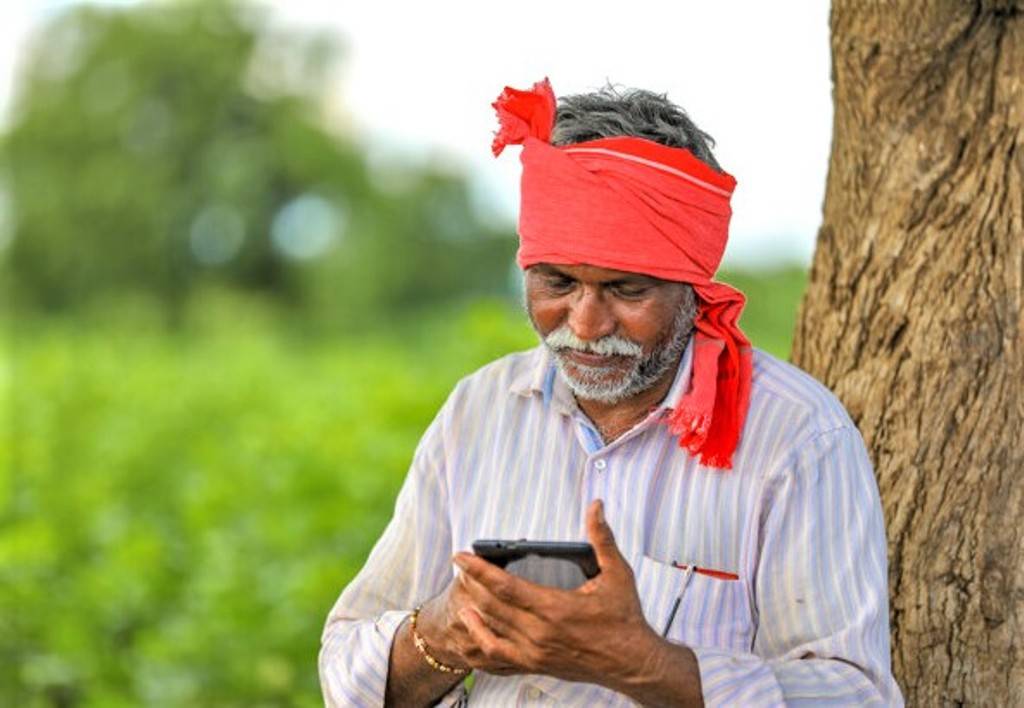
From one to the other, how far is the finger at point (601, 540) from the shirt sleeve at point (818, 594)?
0.27 metres

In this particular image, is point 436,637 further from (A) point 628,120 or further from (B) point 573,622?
(A) point 628,120

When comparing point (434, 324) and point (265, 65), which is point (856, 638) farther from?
point (265, 65)

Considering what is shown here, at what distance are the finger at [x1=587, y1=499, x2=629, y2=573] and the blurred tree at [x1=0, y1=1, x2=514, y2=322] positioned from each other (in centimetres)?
1959

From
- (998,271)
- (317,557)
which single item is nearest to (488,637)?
(998,271)

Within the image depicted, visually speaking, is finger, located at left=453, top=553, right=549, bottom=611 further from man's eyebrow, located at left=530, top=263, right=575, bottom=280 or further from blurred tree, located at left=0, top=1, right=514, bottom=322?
blurred tree, located at left=0, top=1, right=514, bottom=322

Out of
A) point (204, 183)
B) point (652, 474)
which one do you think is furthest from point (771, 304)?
point (204, 183)

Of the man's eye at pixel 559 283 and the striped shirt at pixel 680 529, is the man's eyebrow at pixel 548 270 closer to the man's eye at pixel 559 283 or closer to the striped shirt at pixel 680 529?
the man's eye at pixel 559 283

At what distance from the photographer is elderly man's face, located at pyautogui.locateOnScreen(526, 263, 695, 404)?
2.88 metres

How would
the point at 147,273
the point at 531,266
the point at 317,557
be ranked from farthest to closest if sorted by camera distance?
the point at 147,273, the point at 317,557, the point at 531,266

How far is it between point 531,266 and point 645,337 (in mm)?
241

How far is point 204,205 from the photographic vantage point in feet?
94.4

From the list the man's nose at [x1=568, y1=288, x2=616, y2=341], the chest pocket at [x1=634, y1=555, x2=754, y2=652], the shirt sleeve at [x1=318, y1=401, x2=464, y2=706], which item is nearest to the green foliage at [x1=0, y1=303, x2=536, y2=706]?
the shirt sleeve at [x1=318, y1=401, x2=464, y2=706]

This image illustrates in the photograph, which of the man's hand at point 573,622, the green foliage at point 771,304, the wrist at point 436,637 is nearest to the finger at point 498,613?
the man's hand at point 573,622

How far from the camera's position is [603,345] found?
2.88m
